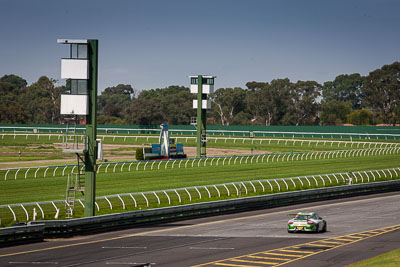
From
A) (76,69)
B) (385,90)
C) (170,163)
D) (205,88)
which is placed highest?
(385,90)

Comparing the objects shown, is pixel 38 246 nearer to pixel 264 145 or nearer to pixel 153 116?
pixel 264 145

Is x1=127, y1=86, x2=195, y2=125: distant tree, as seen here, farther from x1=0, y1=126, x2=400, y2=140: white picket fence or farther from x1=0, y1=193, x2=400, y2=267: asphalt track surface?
x1=0, y1=193, x2=400, y2=267: asphalt track surface

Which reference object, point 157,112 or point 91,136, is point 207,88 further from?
point 157,112

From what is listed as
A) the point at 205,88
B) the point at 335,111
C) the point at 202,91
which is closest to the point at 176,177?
the point at 202,91

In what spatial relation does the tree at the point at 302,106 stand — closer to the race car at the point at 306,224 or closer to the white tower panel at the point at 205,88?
the white tower panel at the point at 205,88

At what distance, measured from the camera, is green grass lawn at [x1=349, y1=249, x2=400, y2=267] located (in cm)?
2091

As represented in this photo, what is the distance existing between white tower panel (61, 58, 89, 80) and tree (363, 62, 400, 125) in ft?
494

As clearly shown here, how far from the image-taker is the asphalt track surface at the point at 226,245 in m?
22.6

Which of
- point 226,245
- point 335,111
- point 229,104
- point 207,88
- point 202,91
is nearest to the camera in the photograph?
point 226,245

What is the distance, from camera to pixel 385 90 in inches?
6998

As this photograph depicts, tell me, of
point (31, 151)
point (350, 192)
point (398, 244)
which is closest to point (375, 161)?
point (350, 192)

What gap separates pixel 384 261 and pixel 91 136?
15.2 metres

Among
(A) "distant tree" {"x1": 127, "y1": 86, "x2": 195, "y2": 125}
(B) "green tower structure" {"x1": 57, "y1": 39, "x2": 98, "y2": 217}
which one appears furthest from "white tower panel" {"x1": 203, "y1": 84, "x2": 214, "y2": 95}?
(A) "distant tree" {"x1": 127, "y1": 86, "x2": 195, "y2": 125}

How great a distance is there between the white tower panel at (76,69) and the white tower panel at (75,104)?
946 millimetres
